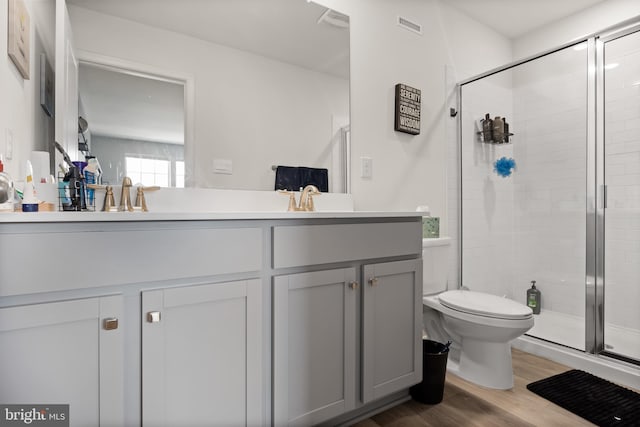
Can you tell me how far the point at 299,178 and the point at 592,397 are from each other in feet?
5.91

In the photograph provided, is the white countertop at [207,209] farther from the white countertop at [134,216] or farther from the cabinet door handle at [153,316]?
the cabinet door handle at [153,316]

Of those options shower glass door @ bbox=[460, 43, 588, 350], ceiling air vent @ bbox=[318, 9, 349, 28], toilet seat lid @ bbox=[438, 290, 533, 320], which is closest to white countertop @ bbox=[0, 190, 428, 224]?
toilet seat lid @ bbox=[438, 290, 533, 320]

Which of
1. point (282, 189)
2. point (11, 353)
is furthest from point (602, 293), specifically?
point (11, 353)

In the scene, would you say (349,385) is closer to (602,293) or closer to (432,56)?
(602,293)

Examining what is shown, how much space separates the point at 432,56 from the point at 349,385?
220 centimetres

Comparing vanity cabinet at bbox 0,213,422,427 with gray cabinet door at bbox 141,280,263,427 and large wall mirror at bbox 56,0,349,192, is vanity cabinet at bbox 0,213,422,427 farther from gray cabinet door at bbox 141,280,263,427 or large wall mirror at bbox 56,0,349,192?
large wall mirror at bbox 56,0,349,192

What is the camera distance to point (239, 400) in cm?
121

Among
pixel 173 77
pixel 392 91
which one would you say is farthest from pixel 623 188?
pixel 173 77

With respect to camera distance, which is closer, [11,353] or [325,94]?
[11,353]

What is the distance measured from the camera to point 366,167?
219cm

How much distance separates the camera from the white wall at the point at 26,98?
1.09m

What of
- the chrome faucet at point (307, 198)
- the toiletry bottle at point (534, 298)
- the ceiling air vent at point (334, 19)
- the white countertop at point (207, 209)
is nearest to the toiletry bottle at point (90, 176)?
the white countertop at point (207, 209)

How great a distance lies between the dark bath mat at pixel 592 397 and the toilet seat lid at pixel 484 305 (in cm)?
42

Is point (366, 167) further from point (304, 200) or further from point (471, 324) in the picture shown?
point (471, 324)
